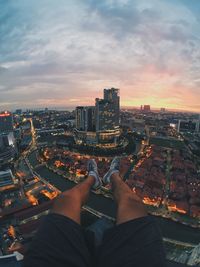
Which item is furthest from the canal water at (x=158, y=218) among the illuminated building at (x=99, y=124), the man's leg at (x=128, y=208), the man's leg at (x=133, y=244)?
the illuminated building at (x=99, y=124)

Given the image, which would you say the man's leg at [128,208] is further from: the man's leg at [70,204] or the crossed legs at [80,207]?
the man's leg at [70,204]

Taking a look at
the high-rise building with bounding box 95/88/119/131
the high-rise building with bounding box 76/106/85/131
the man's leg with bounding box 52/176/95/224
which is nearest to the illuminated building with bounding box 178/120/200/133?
the high-rise building with bounding box 95/88/119/131

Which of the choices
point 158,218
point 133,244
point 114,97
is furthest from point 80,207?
point 114,97

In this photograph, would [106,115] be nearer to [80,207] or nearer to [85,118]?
[85,118]

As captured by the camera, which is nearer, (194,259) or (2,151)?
(194,259)

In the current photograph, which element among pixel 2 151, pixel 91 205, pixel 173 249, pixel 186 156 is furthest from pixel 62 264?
pixel 186 156

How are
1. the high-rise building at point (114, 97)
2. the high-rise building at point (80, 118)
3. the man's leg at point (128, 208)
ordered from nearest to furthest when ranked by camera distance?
the man's leg at point (128, 208) < the high-rise building at point (80, 118) < the high-rise building at point (114, 97)

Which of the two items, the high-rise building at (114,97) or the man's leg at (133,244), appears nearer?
the man's leg at (133,244)

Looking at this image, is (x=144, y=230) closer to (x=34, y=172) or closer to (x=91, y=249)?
(x=91, y=249)

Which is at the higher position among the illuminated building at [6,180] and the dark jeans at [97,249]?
the dark jeans at [97,249]
